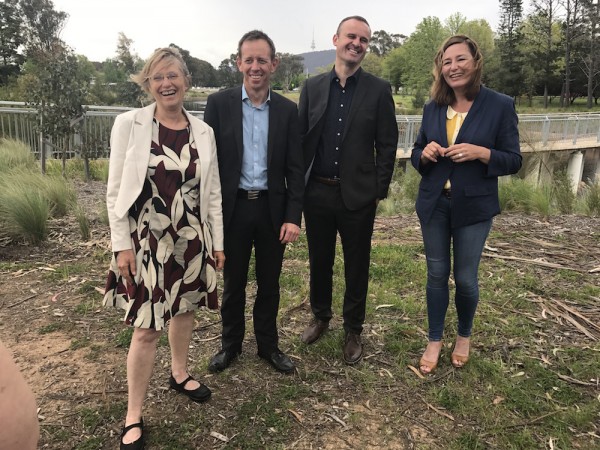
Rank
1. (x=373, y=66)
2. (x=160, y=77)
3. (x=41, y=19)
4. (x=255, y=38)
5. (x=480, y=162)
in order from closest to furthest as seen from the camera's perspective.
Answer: (x=160, y=77) → (x=255, y=38) → (x=480, y=162) → (x=41, y=19) → (x=373, y=66)

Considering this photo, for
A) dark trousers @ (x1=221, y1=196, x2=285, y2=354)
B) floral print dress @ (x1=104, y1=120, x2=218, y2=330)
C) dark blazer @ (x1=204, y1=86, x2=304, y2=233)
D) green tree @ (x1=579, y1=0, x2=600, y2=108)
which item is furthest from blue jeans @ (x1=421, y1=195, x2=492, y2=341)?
green tree @ (x1=579, y1=0, x2=600, y2=108)

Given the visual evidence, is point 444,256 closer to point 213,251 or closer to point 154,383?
point 213,251

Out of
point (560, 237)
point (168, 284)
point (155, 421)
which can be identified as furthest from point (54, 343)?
point (560, 237)

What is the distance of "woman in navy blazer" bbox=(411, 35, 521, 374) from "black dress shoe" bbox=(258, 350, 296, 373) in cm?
122

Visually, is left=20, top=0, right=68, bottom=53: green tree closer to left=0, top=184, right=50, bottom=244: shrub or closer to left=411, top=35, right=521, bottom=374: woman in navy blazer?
left=0, top=184, right=50, bottom=244: shrub

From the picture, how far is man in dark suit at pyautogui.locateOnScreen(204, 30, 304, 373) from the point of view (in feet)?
9.81

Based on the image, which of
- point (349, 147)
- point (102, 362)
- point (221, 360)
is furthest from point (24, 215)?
point (349, 147)

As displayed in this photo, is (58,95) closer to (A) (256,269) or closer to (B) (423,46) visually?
(A) (256,269)

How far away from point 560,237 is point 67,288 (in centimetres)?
610

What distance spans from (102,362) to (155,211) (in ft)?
5.18

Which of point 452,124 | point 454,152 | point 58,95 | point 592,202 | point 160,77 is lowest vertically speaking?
point 592,202

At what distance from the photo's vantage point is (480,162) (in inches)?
120

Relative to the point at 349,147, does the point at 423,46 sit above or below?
above

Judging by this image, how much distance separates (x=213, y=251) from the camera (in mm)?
2914
